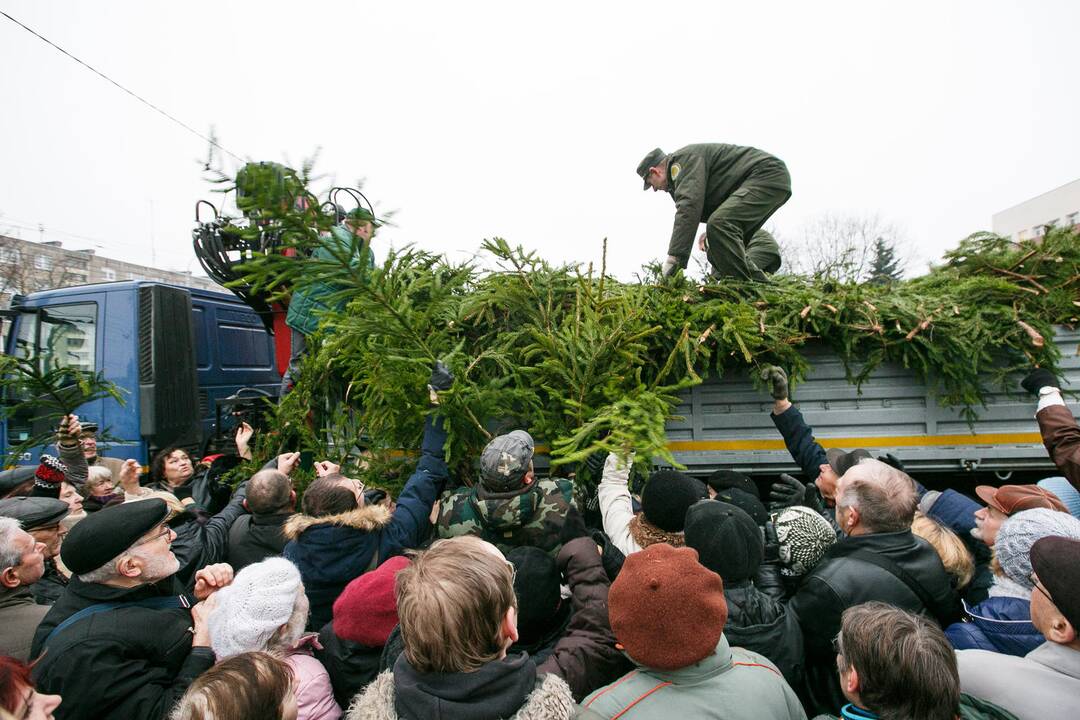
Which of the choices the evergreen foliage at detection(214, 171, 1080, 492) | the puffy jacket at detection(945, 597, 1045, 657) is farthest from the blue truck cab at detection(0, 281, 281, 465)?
the puffy jacket at detection(945, 597, 1045, 657)

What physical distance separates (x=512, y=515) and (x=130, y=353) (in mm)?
5521

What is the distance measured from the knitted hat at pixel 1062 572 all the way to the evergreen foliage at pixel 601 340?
142cm

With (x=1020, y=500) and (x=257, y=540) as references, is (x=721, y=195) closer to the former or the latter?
(x=1020, y=500)

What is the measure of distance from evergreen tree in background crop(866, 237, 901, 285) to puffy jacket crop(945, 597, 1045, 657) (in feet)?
8.36

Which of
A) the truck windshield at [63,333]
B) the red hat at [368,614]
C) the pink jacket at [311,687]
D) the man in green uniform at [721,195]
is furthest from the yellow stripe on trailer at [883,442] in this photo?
the truck windshield at [63,333]

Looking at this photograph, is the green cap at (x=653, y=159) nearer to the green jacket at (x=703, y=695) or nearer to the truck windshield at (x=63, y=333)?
the green jacket at (x=703, y=695)

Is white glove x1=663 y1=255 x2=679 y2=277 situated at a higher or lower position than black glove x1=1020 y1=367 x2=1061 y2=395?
higher

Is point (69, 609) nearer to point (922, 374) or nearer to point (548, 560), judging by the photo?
point (548, 560)

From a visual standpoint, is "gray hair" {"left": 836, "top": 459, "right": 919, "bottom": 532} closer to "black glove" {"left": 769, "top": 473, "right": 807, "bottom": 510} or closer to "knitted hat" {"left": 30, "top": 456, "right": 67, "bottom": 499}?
"black glove" {"left": 769, "top": 473, "right": 807, "bottom": 510}

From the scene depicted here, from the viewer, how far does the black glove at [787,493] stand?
3.32 m

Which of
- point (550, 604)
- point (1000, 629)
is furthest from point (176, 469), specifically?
point (1000, 629)

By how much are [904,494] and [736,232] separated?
105 inches

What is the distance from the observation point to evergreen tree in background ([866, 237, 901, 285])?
4126 mm

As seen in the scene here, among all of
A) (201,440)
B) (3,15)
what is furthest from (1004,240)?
(3,15)
